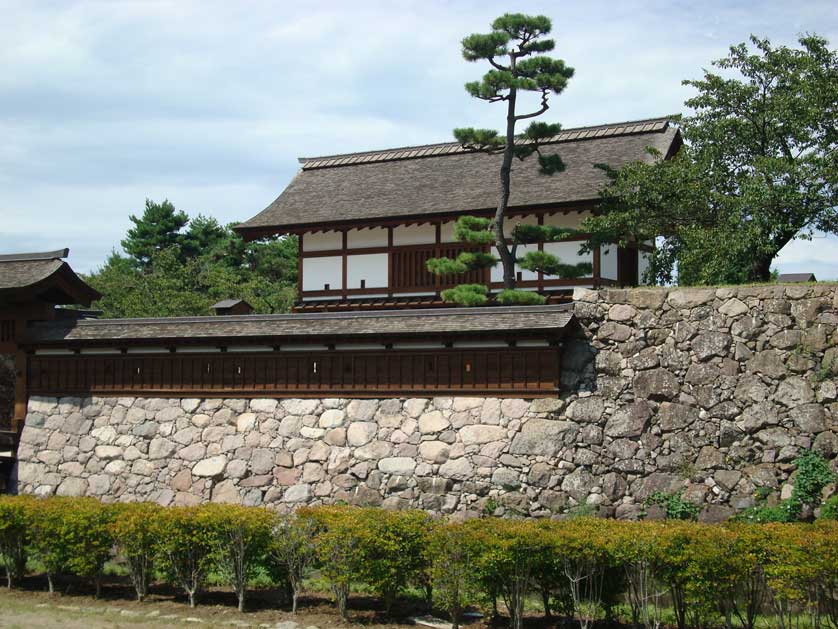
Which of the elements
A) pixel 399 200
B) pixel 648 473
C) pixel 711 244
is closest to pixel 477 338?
pixel 648 473

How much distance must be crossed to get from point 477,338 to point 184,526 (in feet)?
20.0

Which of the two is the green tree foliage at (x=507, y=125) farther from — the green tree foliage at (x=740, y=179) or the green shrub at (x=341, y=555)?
the green shrub at (x=341, y=555)

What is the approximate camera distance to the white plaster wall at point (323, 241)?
26.2 meters

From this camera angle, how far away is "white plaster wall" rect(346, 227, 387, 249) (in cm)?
2564

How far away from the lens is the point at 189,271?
4512cm

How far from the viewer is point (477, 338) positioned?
17703mm

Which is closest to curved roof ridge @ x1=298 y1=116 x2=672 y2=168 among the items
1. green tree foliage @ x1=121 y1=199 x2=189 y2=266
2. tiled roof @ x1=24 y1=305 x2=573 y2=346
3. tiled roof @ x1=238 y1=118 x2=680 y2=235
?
tiled roof @ x1=238 y1=118 x2=680 y2=235

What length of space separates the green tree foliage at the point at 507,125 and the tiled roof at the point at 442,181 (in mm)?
1175

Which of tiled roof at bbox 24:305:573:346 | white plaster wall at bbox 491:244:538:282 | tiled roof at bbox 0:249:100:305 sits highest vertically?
white plaster wall at bbox 491:244:538:282

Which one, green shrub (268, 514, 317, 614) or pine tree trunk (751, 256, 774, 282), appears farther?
pine tree trunk (751, 256, 774, 282)

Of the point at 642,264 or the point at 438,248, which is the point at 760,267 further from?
the point at 438,248

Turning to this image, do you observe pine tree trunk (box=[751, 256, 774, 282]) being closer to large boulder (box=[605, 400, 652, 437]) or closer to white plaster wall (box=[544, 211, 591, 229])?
white plaster wall (box=[544, 211, 591, 229])

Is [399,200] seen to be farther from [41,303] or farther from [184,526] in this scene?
[184,526]

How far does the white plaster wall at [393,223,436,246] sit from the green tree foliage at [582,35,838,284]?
172 inches
